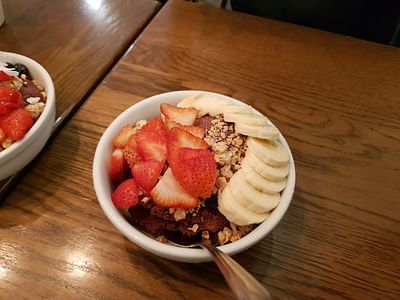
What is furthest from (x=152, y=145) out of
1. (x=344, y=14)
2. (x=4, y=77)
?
(x=344, y=14)

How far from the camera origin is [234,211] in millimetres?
694

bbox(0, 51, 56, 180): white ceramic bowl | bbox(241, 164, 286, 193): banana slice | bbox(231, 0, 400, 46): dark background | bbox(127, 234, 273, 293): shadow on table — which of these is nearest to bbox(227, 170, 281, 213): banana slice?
bbox(241, 164, 286, 193): banana slice

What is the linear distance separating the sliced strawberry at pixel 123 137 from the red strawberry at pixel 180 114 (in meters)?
0.07

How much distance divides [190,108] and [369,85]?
535 millimetres

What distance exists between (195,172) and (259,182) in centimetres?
11

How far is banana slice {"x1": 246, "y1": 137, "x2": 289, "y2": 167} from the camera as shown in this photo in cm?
75

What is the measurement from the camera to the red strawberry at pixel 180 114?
81 cm

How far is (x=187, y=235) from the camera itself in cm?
72

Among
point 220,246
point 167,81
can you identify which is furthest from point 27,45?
point 220,246

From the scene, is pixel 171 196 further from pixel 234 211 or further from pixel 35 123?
pixel 35 123

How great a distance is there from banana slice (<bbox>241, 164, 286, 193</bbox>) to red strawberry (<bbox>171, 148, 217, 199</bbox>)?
0.18 feet

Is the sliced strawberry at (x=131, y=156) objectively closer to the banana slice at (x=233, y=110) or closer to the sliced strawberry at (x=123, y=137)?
the sliced strawberry at (x=123, y=137)

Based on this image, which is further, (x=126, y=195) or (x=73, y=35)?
(x=73, y=35)

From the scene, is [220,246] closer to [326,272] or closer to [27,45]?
[326,272]
